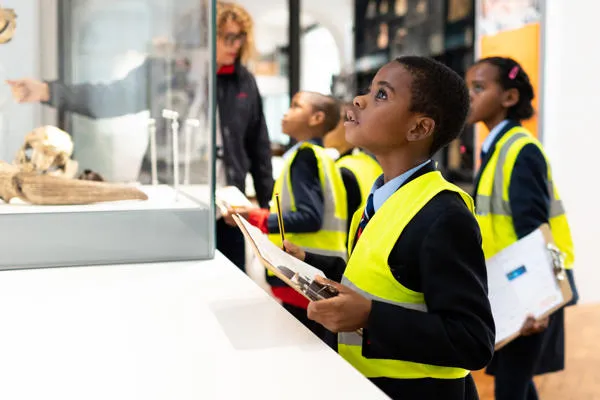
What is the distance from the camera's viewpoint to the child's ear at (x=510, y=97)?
2211 mm

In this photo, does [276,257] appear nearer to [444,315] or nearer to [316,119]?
[444,315]

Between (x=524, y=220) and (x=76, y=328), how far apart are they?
1.48 metres

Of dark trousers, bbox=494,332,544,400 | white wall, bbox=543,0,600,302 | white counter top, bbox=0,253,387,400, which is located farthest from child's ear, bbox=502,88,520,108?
white wall, bbox=543,0,600,302

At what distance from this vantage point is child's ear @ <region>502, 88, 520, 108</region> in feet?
7.25

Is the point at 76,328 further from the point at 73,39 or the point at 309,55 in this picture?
the point at 309,55

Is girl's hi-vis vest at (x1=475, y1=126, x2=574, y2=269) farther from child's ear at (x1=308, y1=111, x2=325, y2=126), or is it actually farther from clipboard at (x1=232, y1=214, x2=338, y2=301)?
clipboard at (x1=232, y1=214, x2=338, y2=301)

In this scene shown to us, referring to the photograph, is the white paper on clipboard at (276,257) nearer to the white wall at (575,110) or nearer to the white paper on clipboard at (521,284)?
the white paper on clipboard at (521,284)

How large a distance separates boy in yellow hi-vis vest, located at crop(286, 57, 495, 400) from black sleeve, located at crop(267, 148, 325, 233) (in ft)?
2.98

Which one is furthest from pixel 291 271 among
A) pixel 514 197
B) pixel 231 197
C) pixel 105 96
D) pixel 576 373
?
pixel 576 373

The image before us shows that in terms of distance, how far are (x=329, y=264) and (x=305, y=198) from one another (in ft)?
2.69

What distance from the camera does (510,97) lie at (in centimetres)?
221

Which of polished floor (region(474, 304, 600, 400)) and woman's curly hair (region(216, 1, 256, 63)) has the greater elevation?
woman's curly hair (region(216, 1, 256, 63))

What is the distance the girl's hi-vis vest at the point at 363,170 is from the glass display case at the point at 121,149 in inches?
30.2

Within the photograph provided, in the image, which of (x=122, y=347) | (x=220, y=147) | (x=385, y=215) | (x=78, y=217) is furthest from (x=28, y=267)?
(x=220, y=147)
